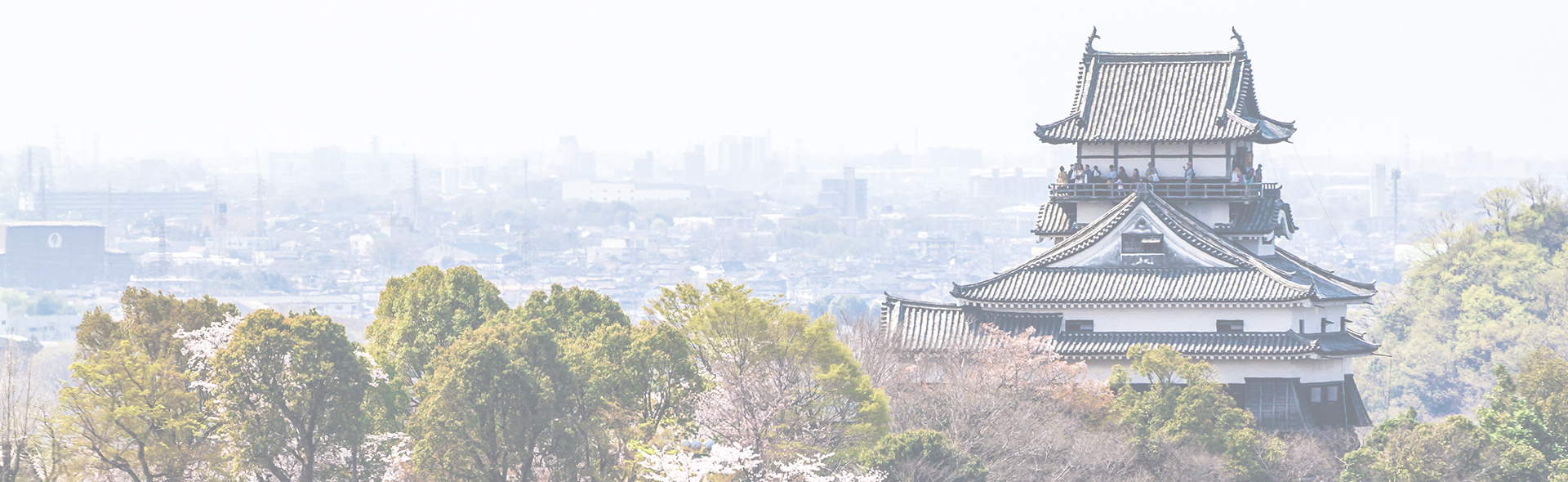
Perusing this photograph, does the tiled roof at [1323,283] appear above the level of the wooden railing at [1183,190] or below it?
below

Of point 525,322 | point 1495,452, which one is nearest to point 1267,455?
point 1495,452

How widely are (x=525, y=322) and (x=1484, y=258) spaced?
95.7 meters

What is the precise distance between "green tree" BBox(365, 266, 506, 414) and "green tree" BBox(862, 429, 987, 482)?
25.5 feet

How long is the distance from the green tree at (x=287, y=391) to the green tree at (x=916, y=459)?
25.0 ft

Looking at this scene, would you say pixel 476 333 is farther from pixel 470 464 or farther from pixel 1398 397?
pixel 1398 397

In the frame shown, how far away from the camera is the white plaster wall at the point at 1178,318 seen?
129 feet

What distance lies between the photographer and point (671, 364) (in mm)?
32594

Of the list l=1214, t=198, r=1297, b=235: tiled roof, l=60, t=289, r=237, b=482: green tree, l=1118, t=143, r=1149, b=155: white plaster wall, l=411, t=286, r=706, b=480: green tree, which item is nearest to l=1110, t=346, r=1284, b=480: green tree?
l=1214, t=198, r=1297, b=235: tiled roof

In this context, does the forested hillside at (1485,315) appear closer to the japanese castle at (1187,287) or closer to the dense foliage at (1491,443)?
the japanese castle at (1187,287)

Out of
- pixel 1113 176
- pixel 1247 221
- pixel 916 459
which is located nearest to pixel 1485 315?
pixel 1247 221

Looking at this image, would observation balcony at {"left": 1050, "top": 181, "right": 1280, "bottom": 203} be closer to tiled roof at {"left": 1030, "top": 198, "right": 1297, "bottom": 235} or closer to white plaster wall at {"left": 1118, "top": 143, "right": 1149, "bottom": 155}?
tiled roof at {"left": 1030, "top": 198, "right": 1297, "bottom": 235}

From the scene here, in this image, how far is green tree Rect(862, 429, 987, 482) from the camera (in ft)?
102

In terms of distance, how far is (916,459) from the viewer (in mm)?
31359

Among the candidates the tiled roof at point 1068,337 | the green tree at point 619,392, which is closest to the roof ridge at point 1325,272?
the tiled roof at point 1068,337
